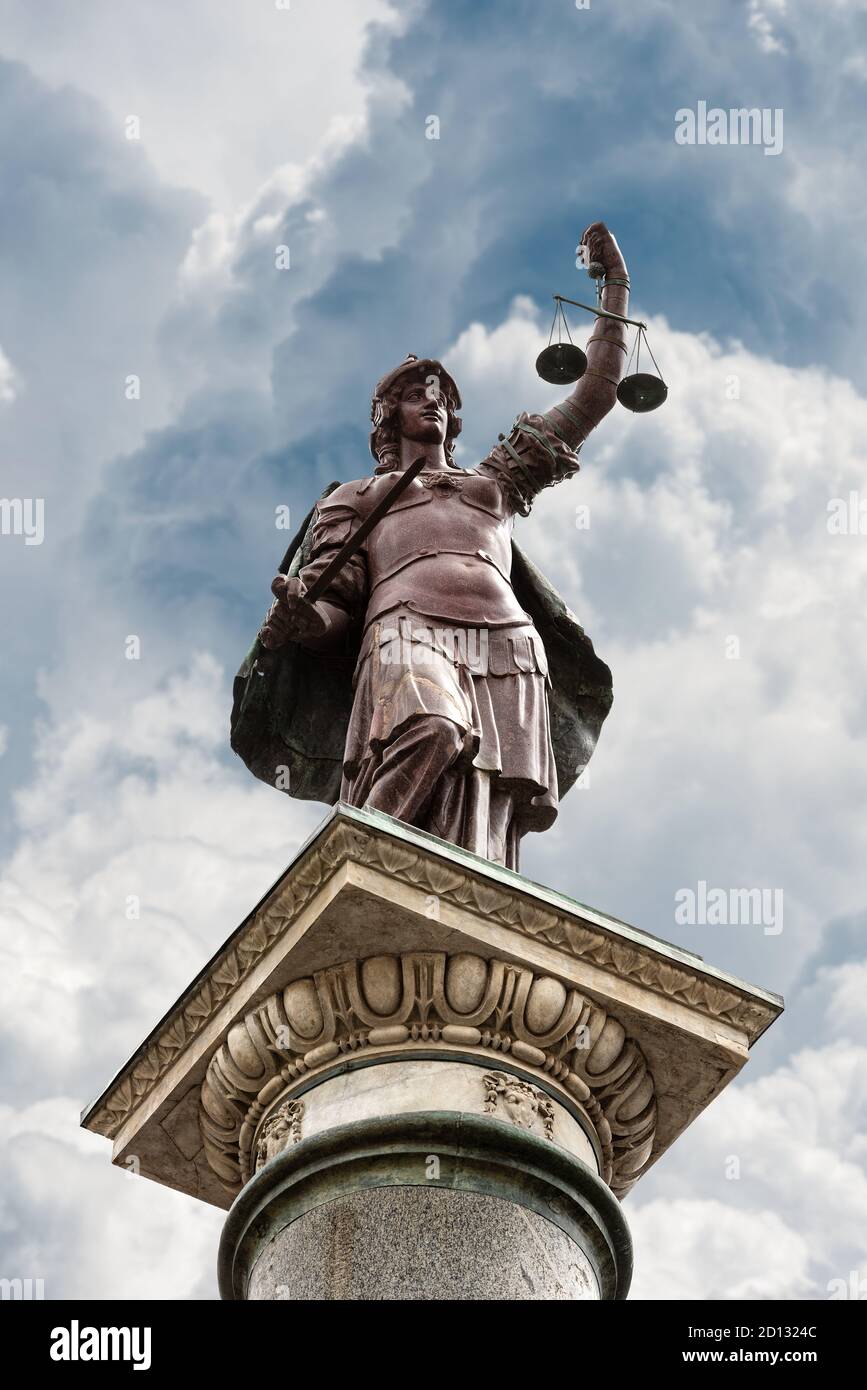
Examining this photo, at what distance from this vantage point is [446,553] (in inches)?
437

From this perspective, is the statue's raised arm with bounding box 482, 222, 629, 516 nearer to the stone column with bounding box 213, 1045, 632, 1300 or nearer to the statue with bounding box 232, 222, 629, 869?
the statue with bounding box 232, 222, 629, 869

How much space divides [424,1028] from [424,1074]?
248 mm

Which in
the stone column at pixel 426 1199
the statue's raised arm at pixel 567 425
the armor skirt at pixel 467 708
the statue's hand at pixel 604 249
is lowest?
the stone column at pixel 426 1199

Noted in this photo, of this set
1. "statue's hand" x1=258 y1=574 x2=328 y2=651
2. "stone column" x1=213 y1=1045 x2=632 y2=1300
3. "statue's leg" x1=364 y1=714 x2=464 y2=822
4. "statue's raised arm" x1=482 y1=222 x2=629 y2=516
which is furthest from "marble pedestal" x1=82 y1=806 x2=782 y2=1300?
"statue's raised arm" x1=482 y1=222 x2=629 y2=516

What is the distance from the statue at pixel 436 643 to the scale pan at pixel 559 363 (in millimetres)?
182

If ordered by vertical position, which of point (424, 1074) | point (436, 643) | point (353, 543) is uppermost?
point (353, 543)

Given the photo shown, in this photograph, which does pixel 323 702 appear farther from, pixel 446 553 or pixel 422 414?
pixel 422 414

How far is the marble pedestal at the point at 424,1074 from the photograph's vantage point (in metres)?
8.10

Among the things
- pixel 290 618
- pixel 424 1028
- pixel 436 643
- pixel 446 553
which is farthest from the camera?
pixel 446 553

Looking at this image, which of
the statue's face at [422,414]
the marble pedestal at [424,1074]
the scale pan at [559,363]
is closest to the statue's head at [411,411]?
the statue's face at [422,414]

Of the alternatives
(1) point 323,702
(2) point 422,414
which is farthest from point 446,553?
(2) point 422,414

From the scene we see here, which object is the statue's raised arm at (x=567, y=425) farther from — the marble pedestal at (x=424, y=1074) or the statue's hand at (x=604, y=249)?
the marble pedestal at (x=424, y=1074)
